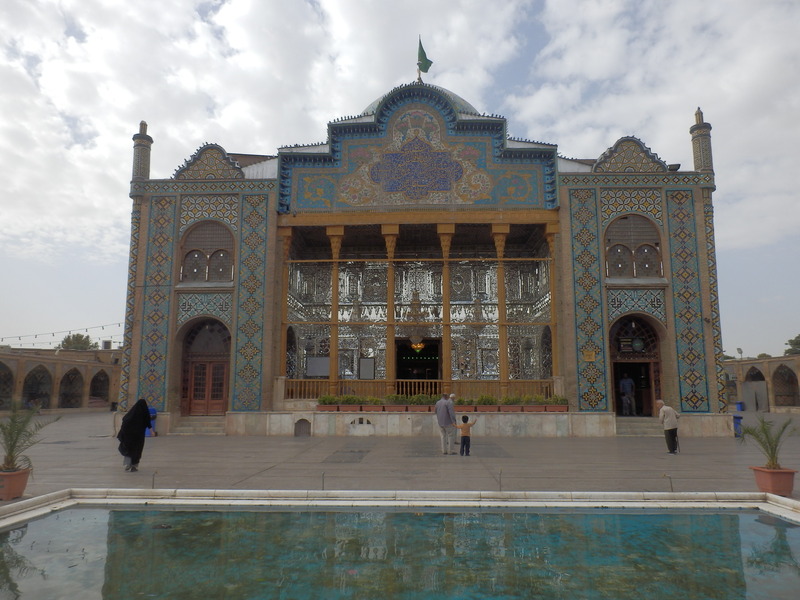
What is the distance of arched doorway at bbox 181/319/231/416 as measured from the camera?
62.2 feet

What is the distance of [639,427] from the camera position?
17.1m

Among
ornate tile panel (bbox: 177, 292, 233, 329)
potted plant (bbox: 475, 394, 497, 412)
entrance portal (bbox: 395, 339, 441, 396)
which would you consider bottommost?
potted plant (bbox: 475, 394, 497, 412)

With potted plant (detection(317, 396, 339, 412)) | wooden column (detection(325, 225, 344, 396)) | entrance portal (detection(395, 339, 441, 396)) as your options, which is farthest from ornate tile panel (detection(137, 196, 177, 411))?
entrance portal (detection(395, 339, 441, 396))

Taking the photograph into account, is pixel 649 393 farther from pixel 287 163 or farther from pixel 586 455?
pixel 287 163

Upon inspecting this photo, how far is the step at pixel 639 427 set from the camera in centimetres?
1695

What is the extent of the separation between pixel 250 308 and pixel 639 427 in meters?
13.1

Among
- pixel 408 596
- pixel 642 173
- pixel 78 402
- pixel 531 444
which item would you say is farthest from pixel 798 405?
pixel 78 402

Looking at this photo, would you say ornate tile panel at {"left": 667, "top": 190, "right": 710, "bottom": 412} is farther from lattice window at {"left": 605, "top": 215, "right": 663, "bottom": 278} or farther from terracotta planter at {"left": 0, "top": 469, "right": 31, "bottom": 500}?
terracotta planter at {"left": 0, "top": 469, "right": 31, "bottom": 500}

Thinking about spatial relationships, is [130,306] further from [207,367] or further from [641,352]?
[641,352]

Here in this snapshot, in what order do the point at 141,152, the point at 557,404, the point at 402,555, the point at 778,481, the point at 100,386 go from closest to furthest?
the point at 402,555 → the point at 778,481 → the point at 557,404 → the point at 141,152 → the point at 100,386

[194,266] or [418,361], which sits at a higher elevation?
[194,266]

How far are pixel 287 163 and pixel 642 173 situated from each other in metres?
12.2

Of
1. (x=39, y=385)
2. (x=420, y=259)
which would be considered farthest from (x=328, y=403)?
(x=39, y=385)

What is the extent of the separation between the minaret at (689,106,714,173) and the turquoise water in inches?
579
